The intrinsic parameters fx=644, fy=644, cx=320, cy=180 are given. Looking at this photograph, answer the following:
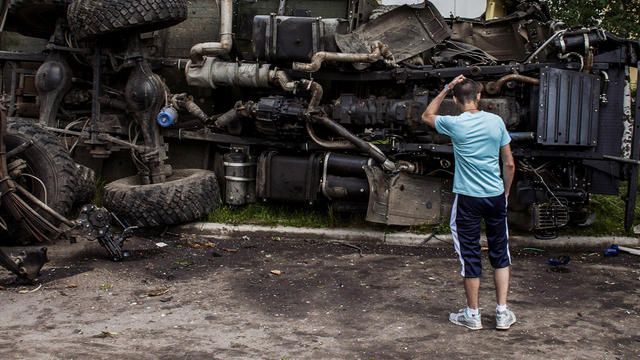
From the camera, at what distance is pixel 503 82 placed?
6.98 meters

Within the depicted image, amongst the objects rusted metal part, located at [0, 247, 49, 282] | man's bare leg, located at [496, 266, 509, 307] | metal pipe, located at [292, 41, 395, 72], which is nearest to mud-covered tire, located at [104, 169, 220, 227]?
rusted metal part, located at [0, 247, 49, 282]

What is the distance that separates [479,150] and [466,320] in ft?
4.08

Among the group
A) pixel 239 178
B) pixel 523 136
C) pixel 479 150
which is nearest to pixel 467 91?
pixel 479 150

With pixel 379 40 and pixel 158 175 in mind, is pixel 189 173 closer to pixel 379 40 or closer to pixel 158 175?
pixel 158 175

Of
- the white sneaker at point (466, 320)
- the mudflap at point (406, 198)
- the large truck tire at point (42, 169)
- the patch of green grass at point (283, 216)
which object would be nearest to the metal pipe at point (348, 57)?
the mudflap at point (406, 198)

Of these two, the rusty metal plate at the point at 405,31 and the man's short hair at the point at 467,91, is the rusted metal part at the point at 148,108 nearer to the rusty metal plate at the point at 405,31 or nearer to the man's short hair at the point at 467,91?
the rusty metal plate at the point at 405,31

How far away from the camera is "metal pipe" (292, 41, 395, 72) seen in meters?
→ 7.18

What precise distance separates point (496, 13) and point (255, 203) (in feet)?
13.9

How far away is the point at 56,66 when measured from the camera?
780 cm

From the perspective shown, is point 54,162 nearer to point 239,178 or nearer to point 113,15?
point 113,15

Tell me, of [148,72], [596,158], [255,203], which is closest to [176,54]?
[148,72]

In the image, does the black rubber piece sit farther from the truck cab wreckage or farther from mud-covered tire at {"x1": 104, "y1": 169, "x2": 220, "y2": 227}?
mud-covered tire at {"x1": 104, "y1": 169, "x2": 220, "y2": 227}

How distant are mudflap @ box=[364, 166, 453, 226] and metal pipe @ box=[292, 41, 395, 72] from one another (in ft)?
3.99

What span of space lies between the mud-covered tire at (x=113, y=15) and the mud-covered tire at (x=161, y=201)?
1785 mm
